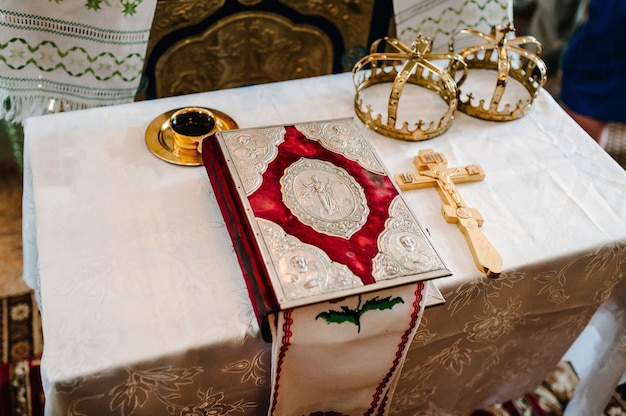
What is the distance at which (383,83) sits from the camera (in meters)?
1.16

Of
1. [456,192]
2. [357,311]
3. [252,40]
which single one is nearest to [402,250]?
[357,311]

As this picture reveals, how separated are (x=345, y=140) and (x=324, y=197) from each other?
0.14 metres

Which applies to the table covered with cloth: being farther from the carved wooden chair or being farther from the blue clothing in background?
the blue clothing in background

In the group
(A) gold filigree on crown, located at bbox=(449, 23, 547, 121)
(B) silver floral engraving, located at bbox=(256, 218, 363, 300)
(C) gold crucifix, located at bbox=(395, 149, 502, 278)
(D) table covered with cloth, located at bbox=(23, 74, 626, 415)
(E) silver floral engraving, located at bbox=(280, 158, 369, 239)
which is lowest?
(D) table covered with cloth, located at bbox=(23, 74, 626, 415)

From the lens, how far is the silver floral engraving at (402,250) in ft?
2.36

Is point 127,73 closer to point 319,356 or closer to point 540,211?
point 319,356

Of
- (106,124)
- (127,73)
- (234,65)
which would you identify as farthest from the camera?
(234,65)

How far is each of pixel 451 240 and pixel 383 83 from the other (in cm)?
42

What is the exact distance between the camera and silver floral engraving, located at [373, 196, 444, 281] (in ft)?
2.36

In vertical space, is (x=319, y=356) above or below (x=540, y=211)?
below

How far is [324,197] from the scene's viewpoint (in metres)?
0.81

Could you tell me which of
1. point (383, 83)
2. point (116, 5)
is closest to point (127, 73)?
point (116, 5)

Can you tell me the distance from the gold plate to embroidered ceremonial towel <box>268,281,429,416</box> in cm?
37

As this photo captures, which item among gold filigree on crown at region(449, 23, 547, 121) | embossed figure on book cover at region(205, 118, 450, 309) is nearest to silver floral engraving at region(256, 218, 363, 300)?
embossed figure on book cover at region(205, 118, 450, 309)
